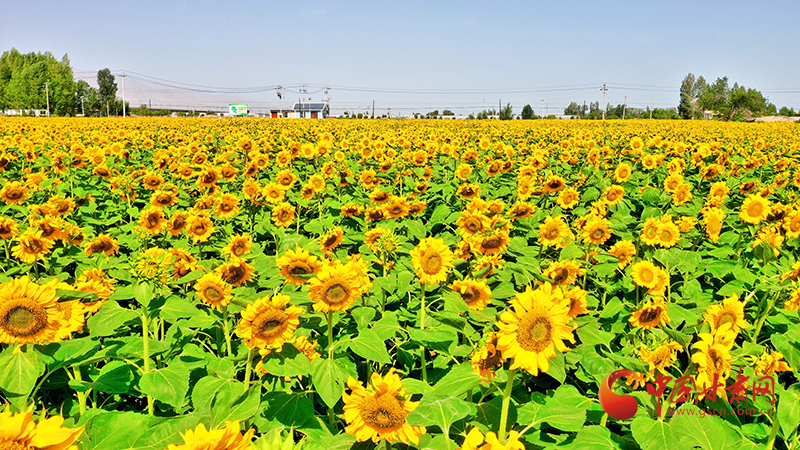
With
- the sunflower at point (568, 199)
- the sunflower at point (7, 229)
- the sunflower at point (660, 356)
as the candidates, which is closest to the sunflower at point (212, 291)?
the sunflower at point (660, 356)

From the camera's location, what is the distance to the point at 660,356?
6.56 ft

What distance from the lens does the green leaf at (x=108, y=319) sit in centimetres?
204

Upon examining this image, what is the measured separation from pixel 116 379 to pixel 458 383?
156 centimetres

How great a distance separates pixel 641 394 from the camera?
1841mm

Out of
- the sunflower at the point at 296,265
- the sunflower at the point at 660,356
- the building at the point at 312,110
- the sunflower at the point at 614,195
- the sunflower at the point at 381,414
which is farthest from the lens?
the building at the point at 312,110

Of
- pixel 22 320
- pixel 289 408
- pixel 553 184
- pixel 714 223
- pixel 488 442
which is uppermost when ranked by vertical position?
pixel 553 184

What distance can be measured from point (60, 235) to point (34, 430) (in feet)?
11.5

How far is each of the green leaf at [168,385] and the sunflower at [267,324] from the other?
0.34 meters

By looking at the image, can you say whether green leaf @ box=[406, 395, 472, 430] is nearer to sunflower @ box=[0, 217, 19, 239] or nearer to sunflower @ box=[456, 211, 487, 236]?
sunflower @ box=[456, 211, 487, 236]

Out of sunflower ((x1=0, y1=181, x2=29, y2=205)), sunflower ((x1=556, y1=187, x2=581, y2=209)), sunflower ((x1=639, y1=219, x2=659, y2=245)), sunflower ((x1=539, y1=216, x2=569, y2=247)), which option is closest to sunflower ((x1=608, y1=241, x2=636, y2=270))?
sunflower ((x1=639, y1=219, x2=659, y2=245))

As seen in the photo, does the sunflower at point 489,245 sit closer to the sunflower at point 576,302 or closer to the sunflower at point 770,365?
the sunflower at point 576,302

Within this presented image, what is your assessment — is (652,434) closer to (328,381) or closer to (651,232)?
(328,381)

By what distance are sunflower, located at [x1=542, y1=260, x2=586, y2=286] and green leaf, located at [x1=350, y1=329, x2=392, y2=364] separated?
123 cm

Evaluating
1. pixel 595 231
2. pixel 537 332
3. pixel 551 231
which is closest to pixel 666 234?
pixel 595 231
